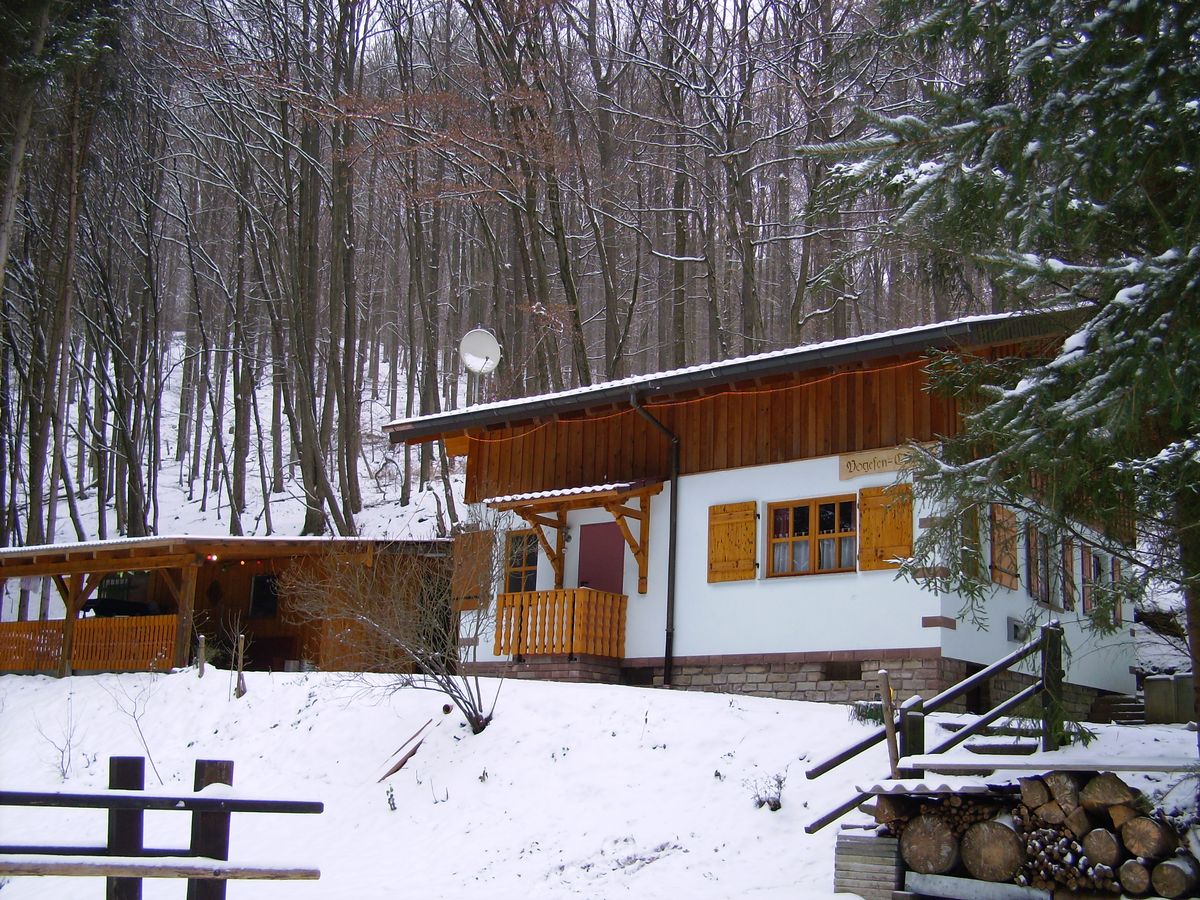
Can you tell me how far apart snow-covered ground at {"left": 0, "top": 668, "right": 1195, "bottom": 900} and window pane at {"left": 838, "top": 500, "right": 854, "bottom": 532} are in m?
2.36

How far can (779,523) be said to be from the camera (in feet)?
49.7

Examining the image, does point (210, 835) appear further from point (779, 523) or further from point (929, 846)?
point (779, 523)

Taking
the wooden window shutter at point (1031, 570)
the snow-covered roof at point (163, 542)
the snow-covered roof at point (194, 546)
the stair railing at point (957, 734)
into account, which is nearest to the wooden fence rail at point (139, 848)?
the stair railing at point (957, 734)

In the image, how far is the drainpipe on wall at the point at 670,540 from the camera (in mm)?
15609

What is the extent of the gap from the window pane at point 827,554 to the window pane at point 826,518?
0.41 feet

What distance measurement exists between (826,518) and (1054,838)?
7.08 metres

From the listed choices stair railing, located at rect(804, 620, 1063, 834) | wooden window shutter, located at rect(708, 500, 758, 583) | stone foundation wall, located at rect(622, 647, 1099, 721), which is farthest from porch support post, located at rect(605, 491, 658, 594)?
stair railing, located at rect(804, 620, 1063, 834)

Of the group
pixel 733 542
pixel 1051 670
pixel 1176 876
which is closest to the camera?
pixel 1176 876

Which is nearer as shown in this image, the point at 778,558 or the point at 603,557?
the point at 778,558

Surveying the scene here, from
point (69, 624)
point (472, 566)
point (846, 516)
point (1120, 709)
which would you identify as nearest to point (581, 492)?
point (472, 566)

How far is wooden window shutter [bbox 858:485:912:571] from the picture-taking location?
45.4 ft

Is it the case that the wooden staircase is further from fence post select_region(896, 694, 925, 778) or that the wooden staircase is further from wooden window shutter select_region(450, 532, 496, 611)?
wooden window shutter select_region(450, 532, 496, 611)

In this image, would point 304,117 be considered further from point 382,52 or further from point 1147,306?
point 1147,306

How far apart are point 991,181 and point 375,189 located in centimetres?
2384
